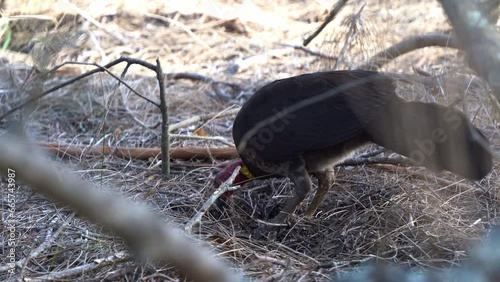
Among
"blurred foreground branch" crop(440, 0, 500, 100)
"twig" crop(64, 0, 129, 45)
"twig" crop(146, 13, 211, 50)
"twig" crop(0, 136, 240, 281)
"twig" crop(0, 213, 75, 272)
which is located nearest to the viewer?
"twig" crop(0, 136, 240, 281)

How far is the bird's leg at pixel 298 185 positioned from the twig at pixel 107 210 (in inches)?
102

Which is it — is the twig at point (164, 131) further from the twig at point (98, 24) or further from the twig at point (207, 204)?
the twig at point (98, 24)

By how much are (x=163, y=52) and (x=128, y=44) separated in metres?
0.42

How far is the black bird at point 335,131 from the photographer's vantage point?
3.24 m

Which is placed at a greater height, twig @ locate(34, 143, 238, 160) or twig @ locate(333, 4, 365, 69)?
twig @ locate(333, 4, 365, 69)

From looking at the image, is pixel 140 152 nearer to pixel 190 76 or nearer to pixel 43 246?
pixel 43 246

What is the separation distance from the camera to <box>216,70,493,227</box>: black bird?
324cm

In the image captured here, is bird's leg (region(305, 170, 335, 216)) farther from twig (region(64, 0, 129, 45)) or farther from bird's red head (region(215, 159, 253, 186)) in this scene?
twig (region(64, 0, 129, 45))

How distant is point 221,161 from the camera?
14.9 feet

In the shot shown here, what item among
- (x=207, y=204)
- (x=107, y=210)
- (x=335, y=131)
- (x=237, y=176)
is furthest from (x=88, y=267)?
(x=107, y=210)

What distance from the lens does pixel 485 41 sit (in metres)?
1.77

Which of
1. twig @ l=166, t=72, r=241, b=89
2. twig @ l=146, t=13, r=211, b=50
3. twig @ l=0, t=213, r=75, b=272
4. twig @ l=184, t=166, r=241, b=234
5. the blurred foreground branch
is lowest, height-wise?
twig @ l=166, t=72, r=241, b=89

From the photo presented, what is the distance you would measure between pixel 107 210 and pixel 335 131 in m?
2.52

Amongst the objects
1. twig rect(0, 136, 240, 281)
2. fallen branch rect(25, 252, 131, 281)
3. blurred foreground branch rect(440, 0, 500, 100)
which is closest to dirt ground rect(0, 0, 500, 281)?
fallen branch rect(25, 252, 131, 281)
